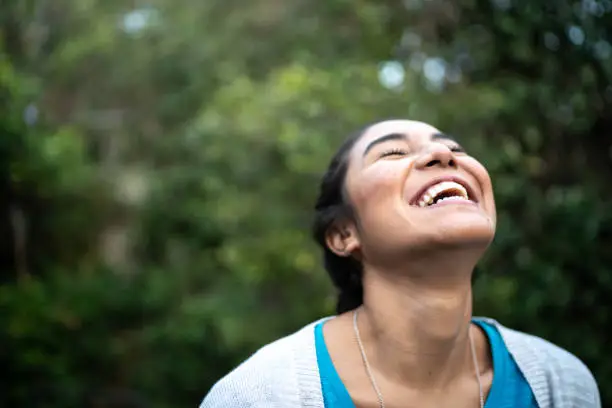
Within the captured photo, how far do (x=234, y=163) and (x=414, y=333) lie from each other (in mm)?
3288

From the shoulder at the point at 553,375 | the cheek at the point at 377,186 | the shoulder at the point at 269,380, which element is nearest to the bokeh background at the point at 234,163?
the shoulder at the point at 553,375

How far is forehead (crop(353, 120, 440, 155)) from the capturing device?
1.64 m

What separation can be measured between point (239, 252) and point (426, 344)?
303 cm

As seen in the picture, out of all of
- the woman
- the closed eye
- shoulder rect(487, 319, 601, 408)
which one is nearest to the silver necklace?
the woman

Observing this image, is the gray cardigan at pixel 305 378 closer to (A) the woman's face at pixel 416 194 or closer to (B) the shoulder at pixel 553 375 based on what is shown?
(B) the shoulder at pixel 553 375

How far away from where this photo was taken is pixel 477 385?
4.99 ft

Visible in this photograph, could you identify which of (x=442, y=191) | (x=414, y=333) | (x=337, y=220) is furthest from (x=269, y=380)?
(x=442, y=191)

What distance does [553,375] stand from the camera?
1515mm

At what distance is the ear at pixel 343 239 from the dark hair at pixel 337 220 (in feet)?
0.06

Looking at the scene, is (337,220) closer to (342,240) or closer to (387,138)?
(342,240)

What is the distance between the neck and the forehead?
0.39 meters

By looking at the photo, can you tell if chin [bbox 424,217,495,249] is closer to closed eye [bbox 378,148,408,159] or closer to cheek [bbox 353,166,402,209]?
cheek [bbox 353,166,402,209]

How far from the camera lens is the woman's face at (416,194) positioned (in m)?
1.37

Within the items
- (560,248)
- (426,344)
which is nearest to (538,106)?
(560,248)
